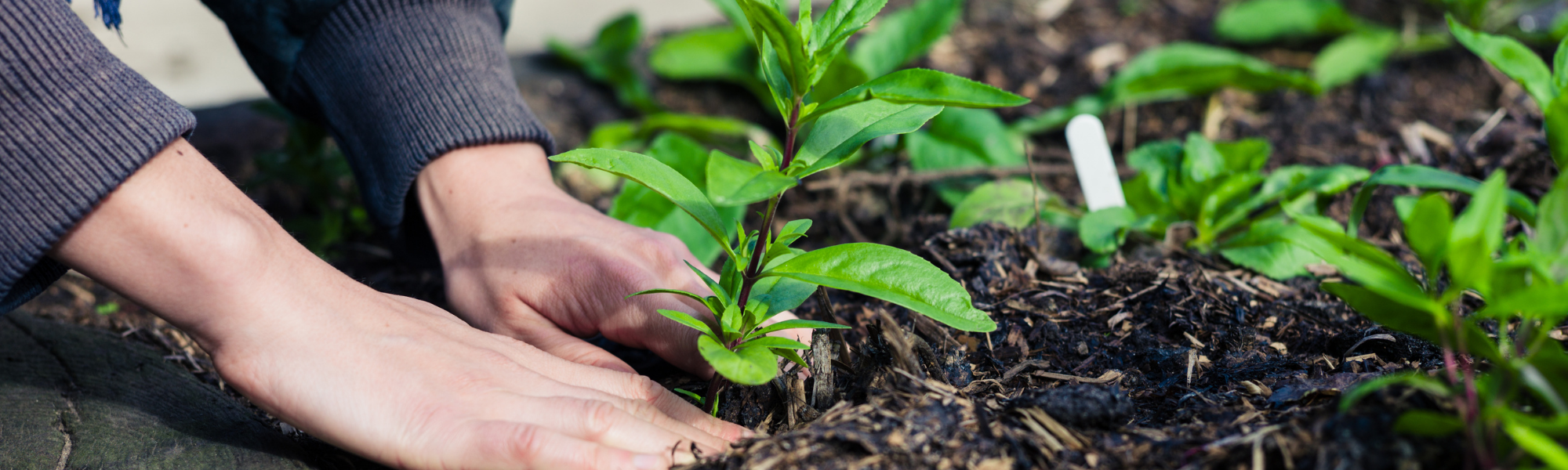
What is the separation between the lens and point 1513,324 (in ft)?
4.48

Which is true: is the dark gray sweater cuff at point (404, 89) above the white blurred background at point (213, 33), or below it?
above

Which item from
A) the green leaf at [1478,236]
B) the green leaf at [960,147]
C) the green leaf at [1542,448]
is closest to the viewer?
the green leaf at [1542,448]

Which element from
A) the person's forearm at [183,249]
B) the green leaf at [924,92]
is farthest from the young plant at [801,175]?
the person's forearm at [183,249]

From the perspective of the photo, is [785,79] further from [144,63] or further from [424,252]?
[144,63]

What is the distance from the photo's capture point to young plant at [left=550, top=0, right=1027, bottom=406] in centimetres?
91

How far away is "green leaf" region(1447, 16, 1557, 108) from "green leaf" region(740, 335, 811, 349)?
1051mm

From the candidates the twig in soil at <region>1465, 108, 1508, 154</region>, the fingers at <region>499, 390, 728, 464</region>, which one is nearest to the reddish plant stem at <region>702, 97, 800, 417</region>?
the fingers at <region>499, 390, 728, 464</region>

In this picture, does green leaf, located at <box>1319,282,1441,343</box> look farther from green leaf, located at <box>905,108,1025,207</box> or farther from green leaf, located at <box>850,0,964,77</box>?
green leaf, located at <box>850,0,964,77</box>

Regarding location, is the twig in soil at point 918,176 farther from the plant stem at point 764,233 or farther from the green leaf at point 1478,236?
the green leaf at point 1478,236

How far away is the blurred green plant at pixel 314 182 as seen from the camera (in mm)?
2090

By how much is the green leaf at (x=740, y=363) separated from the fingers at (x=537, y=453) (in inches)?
6.8

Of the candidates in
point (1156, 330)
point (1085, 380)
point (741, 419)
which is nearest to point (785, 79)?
point (741, 419)

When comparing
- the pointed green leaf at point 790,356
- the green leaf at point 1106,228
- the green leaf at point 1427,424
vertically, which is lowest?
the green leaf at point 1106,228

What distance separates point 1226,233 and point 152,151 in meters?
1.94
